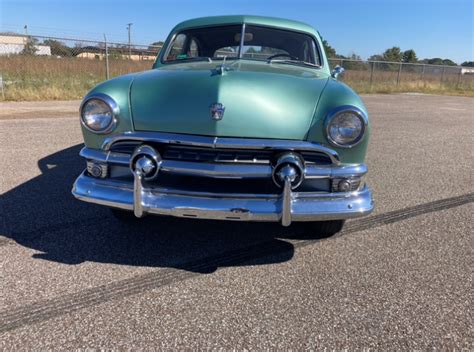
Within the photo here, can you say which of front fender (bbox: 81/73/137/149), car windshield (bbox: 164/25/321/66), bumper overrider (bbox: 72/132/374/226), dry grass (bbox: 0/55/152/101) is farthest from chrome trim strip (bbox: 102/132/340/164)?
dry grass (bbox: 0/55/152/101)

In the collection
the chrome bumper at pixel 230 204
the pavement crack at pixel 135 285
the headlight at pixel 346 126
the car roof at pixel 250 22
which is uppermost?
the car roof at pixel 250 22

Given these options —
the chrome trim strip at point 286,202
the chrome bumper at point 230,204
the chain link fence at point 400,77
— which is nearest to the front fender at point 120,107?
the chrome bumper at point 230,204

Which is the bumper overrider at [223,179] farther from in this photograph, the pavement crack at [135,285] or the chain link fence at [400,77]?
the chain link fence at [400,77]

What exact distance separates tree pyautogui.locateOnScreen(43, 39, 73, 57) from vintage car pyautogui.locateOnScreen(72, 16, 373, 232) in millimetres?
11980

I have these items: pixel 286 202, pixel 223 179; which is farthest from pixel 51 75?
pixel 286 202

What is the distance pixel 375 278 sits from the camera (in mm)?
2639

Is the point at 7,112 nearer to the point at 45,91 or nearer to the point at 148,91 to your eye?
the point at 45,91

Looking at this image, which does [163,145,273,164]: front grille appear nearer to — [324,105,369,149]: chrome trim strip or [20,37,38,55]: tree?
[324,105,369,149]: chrome trim strip

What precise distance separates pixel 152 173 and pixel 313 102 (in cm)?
109

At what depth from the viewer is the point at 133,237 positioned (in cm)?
309

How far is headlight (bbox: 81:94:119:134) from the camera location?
2672 mm

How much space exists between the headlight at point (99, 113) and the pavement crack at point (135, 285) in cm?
97

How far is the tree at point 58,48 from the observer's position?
43.5 ft

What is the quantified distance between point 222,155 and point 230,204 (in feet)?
1.03
